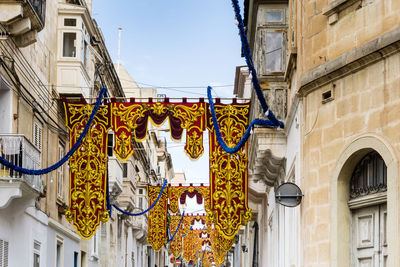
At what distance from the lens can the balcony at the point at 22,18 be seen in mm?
16250

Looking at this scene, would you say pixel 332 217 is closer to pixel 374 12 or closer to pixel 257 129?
pixel 374 12

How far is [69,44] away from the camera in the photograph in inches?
938

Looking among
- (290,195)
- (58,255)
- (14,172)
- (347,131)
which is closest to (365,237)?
(347,131)

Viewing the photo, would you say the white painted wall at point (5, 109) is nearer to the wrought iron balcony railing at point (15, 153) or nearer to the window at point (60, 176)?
the wrought iron balcony railing at point (15, 153)

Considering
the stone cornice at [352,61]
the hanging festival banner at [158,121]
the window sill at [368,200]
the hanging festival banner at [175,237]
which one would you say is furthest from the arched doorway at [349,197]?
the hanging festival banner at [175,237]

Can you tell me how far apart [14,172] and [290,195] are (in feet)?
22.9

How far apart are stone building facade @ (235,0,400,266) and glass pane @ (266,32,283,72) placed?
8.40 ft

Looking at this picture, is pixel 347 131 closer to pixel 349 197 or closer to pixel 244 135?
pixel 349 197

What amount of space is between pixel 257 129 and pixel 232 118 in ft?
1.87

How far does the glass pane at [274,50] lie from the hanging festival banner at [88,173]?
3482 mm

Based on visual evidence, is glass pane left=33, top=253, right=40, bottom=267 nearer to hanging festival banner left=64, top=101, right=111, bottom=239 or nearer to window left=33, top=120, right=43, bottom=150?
window left=33, top=120, right=43, bottom=150

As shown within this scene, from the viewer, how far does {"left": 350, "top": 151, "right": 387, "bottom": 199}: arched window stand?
1039cm

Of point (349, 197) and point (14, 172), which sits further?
point (14, 172)

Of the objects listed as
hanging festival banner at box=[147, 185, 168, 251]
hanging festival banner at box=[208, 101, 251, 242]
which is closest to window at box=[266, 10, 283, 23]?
hanging festival banner at box=[208, 101, 251, 242]
